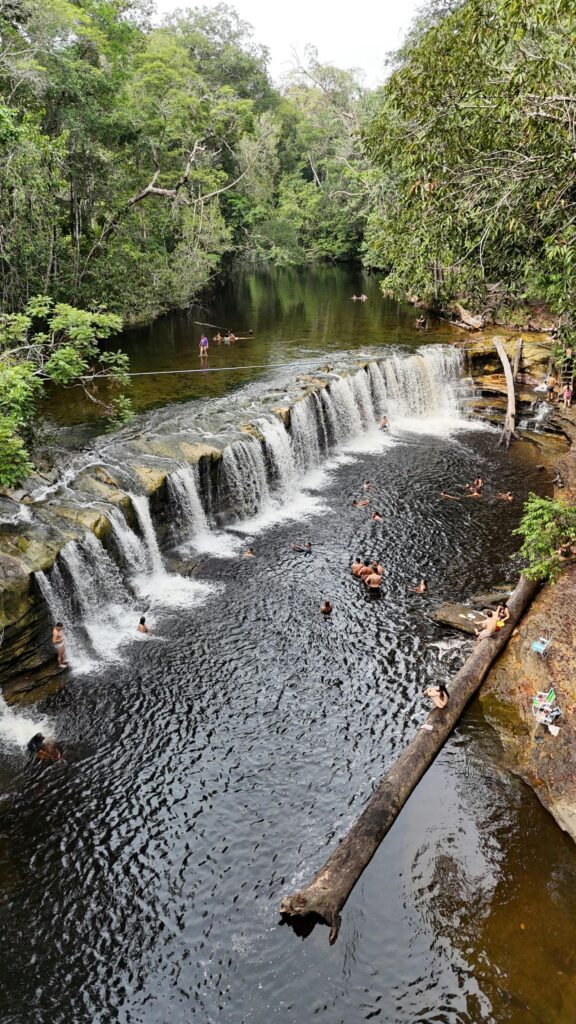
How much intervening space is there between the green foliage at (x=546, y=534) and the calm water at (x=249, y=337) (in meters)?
15.9

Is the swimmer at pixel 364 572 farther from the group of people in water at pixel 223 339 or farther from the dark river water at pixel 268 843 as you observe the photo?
the group of people in water at pixel 223 339

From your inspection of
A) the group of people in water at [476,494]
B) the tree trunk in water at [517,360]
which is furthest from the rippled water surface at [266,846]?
the tree trunk in water at [517,360]

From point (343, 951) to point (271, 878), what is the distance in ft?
4.40

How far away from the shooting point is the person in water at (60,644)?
12133 millimetres

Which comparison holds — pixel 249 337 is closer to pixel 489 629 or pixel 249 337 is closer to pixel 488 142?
pixel 488 142

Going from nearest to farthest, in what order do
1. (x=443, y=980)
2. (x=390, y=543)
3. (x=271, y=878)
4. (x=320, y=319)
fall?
→ 1. (x=443, y=980)
2. (x=271, y=878)
3. (x=390, y=543)
4. (x=320, y=319)

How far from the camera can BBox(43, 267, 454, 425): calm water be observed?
25516mm

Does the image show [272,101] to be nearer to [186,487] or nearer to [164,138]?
[164,138]

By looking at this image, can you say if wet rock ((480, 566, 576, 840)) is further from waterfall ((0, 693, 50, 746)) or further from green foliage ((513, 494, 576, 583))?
waterfall ((0, 693, 50, 746))

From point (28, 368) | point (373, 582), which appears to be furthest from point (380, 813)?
point (28, 368)

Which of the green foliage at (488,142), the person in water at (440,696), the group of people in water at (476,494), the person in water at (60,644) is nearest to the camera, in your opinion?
the green foliage at (488,142)

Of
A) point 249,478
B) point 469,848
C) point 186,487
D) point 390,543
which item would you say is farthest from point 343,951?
point 249,478

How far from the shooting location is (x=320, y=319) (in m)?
40.0

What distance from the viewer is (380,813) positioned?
8.56 m
